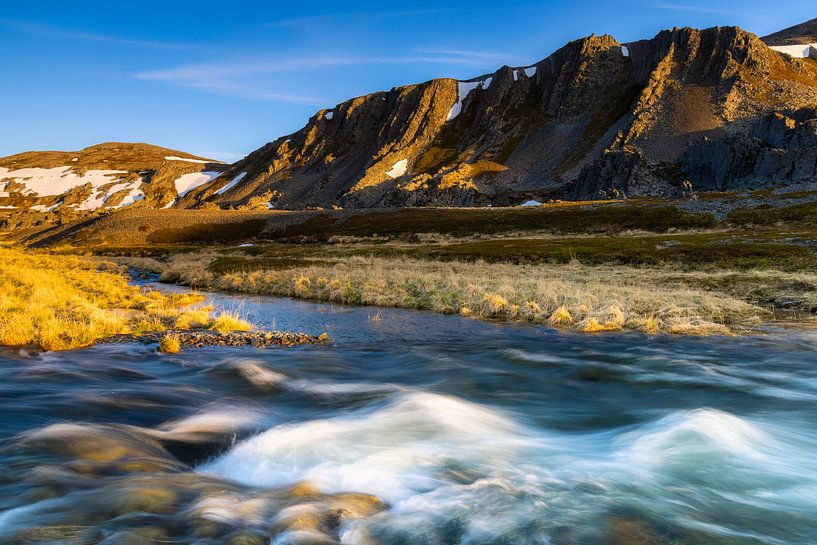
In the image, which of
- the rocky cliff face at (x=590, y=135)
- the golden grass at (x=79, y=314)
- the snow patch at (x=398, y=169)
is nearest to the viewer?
the golden grass at (x=79, y=314)

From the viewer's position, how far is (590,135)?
154 metres

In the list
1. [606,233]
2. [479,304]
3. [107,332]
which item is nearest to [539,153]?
[606,233]

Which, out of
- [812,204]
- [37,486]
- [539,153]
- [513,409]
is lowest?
[513,409]

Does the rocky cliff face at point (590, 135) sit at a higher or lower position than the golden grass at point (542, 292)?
higher

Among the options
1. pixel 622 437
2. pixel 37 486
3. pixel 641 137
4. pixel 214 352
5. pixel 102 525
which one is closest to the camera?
pixel 102 525

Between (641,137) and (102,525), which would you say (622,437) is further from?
(641,137)

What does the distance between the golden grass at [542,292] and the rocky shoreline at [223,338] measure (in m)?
8.26

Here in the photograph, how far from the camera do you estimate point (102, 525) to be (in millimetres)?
5293

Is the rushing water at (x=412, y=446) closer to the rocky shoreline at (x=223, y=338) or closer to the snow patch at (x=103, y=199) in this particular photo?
the rocky shoreline at (x=223, y=338)

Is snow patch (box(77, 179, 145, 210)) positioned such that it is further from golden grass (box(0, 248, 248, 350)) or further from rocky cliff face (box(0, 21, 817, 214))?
golden grass (box(0, 248, 248, 350))

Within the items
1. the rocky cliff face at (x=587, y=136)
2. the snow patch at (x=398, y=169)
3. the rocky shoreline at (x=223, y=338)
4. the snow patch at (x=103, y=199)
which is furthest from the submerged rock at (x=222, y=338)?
the snow patch at (x=103, y=199)

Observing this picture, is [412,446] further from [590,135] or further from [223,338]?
[590,135]

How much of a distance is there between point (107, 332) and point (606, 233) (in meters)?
60.4

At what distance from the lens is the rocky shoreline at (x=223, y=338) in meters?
16.4
